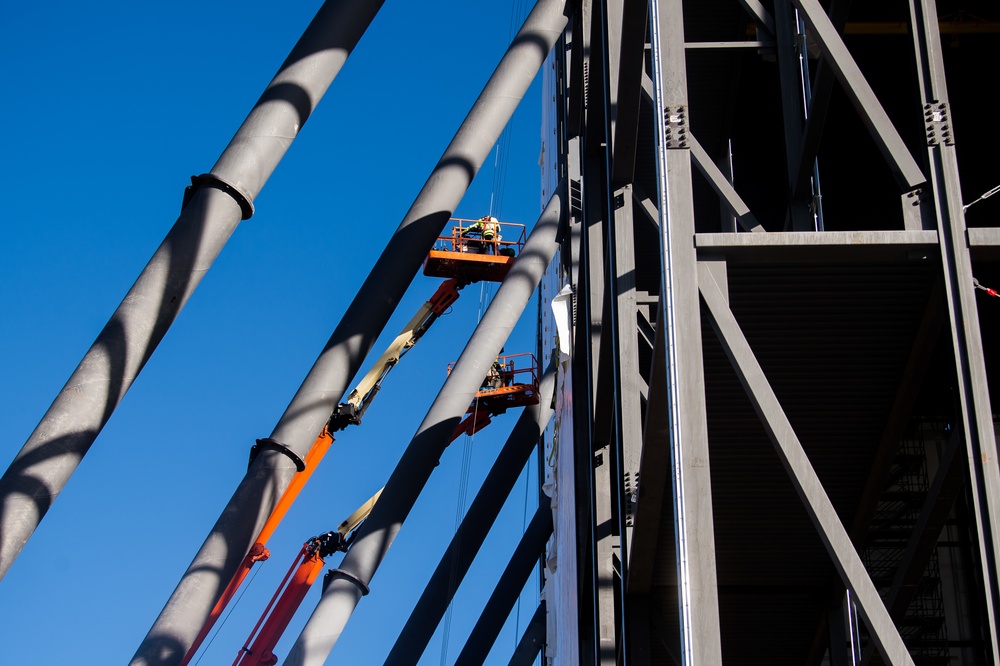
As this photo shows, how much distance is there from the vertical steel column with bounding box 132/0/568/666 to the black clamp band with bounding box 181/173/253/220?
230 centimetres

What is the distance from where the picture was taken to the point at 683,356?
5.60m

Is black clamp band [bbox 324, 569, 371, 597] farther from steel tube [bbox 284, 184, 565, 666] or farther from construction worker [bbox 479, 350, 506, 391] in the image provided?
construction worker [bbox 479, 350, 506, 391]

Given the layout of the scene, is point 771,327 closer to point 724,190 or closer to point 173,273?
point 724,190

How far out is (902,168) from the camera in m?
5.94

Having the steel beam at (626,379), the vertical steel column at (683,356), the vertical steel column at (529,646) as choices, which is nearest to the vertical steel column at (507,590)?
the vertical steel column at (529,646)

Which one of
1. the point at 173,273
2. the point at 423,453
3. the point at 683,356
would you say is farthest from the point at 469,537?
the point at 683,356

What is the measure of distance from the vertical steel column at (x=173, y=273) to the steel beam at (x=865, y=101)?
522cm

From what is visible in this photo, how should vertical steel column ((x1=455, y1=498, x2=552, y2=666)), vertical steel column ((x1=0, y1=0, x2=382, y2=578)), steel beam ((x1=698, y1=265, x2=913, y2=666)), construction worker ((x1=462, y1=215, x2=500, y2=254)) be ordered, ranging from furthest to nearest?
construction worker ((x1=462, y1=215, x2=500, y2=254)), vertical steel column ((x1=455, y1=498, x2=552, y2=666)), vertical steel column ((x1=0, y1=0, x2=382, y2=578)), steel beam ((x1=698, y1=265, x2=913, y2=666))

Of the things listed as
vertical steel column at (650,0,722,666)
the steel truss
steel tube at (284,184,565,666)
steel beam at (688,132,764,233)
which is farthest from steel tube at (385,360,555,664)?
vertical steel column at (650,0,722,666)

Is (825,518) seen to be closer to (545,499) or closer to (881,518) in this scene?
(881,518)

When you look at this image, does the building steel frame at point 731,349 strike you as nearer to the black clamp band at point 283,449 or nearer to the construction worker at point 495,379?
the black clamp band at point 283,449

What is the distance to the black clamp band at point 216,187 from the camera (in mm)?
9719

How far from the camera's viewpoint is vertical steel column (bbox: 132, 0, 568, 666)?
33.4 ft

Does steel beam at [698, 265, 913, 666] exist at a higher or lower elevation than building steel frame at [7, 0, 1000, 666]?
lower
